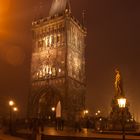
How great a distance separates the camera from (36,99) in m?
63.3

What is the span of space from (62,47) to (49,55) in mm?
3754

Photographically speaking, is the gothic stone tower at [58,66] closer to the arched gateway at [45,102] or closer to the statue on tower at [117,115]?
the arched gateway at [45,102]

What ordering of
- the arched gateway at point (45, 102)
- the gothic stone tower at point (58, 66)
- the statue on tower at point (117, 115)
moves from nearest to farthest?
the statue on tower at point (117, 115), the gothic stone tower at point (58, 66), the arched gateway at point (45, 102)

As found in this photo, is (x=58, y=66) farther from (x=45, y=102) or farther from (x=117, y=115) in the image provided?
(x=117, y=115)

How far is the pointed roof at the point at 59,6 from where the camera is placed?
69000 mm

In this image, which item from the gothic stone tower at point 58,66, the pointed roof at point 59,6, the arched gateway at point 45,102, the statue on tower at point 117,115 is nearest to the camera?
the statue on tower at point 117,115

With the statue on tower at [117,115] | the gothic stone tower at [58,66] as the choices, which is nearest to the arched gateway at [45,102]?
the gothic stone tower at [58,66]

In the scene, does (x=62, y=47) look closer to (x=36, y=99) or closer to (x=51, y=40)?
(x=51, y=40)

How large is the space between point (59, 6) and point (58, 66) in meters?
17.4

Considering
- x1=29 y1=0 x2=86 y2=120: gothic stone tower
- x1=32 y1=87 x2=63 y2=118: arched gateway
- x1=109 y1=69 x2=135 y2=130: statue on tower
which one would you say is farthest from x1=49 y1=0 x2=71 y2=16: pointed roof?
x1=109 y1=69 x2=135 y2=130: statue on tower

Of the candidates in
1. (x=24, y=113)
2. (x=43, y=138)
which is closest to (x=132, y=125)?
(x=43, y=138)

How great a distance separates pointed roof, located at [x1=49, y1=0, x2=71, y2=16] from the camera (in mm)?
69000

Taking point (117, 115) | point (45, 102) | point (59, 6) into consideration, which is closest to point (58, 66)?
point (45, 102)

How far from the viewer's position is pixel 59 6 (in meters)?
70.8
